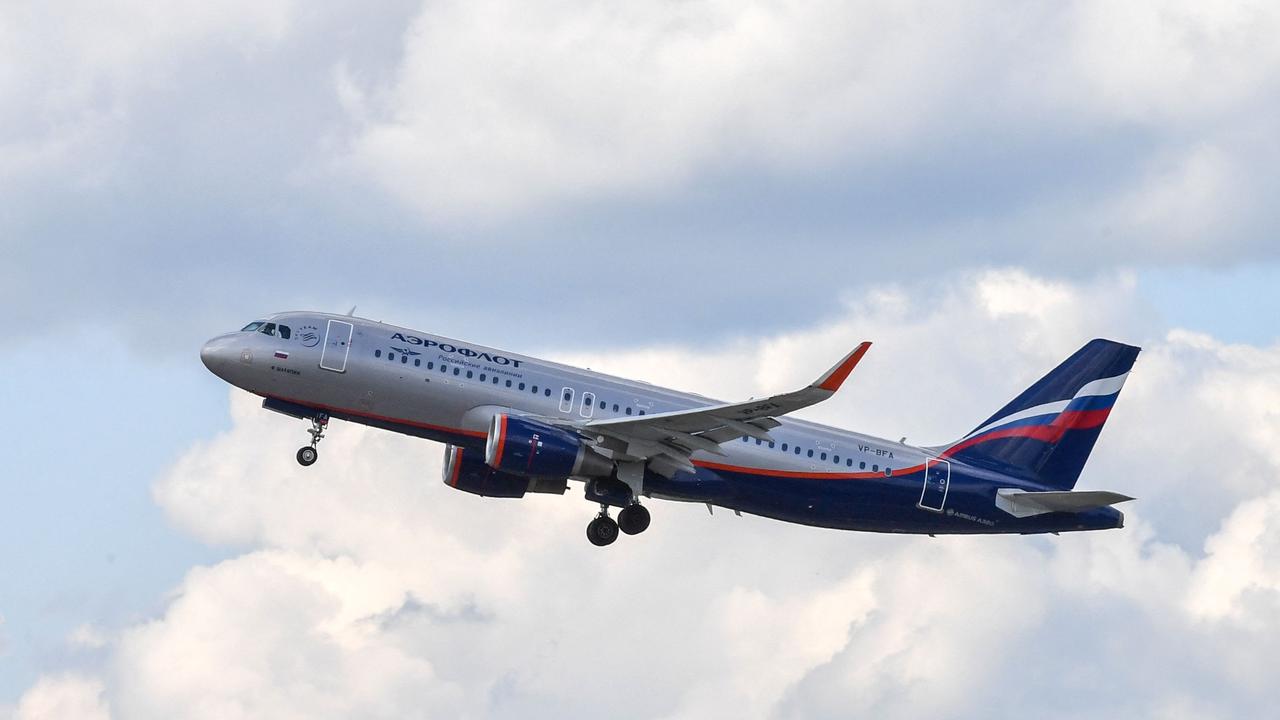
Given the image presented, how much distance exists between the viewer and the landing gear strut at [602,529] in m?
62.8

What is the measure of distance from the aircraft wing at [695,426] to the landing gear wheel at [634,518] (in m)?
1.69

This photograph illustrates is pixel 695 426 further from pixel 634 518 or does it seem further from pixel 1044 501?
pixel 1044 501

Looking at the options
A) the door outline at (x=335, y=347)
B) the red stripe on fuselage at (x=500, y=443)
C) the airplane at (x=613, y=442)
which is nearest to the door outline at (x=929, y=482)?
the airplane at (x=613, y=442)

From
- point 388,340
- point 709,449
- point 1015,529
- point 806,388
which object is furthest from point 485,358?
point 1015,529

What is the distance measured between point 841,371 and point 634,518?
41.1 ft

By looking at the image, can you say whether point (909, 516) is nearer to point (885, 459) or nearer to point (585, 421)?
point (885, 459)

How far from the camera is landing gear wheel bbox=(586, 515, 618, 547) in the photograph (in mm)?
62750

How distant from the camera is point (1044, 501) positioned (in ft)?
212

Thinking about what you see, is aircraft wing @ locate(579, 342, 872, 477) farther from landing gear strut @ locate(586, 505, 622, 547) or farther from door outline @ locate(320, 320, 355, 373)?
door outline @ locate(320, 320, 355, 373)

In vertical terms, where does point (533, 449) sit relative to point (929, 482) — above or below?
below

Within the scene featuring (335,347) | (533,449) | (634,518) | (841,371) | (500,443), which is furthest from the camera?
(634,518)

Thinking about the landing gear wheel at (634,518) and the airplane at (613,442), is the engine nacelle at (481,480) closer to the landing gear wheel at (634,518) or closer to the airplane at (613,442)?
the airplane at (613,442)

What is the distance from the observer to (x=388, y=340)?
59.9 metres

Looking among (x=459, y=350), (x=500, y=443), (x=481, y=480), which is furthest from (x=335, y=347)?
(x=481, y=480)
